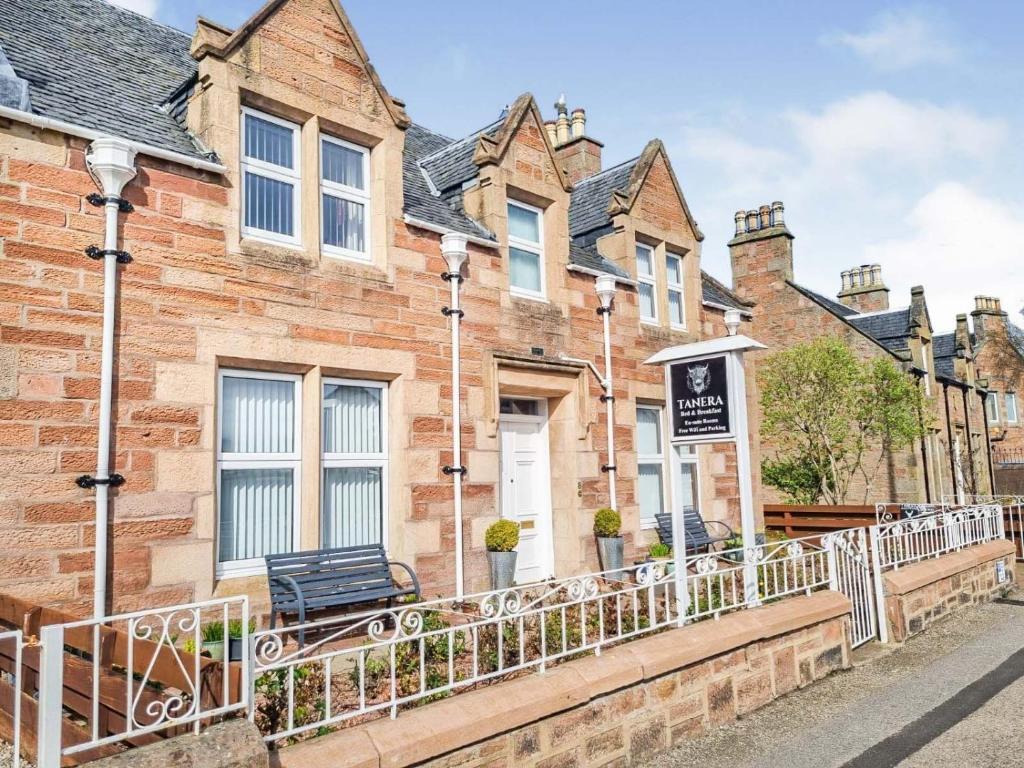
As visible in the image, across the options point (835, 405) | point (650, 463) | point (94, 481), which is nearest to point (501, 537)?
point (650, 463)

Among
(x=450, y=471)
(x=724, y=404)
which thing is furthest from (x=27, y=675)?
(x=724, y=404)

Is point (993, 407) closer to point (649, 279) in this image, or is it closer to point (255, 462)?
point (649, 279)

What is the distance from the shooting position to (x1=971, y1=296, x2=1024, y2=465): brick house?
34000mm

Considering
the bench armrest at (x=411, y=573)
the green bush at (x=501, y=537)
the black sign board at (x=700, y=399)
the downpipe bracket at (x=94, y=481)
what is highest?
the black sign board at (x=700, y=399)

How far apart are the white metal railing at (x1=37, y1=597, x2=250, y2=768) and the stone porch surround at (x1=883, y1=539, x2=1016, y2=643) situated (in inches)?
298

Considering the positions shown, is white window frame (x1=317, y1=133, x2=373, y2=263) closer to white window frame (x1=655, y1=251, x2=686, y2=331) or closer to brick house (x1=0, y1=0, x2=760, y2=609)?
brick house (x1=0, y1=0, x2=760, y2=609)

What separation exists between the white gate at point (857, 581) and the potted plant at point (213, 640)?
5.87 m

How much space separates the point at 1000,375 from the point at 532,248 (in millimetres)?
31939

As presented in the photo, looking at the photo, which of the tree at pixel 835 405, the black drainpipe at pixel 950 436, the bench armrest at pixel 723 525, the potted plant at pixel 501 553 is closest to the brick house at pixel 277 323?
the potted plant at pixel 501 553

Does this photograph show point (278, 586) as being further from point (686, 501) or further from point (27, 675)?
point (686, 501)

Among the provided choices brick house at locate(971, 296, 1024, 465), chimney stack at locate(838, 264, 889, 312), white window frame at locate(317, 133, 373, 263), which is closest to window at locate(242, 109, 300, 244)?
white window frame at locate(317, 133, 373, 263)

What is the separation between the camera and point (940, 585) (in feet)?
32.2

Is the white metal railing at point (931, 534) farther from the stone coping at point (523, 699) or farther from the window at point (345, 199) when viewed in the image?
the window at point (345, 199)

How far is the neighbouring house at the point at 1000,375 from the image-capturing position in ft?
111
